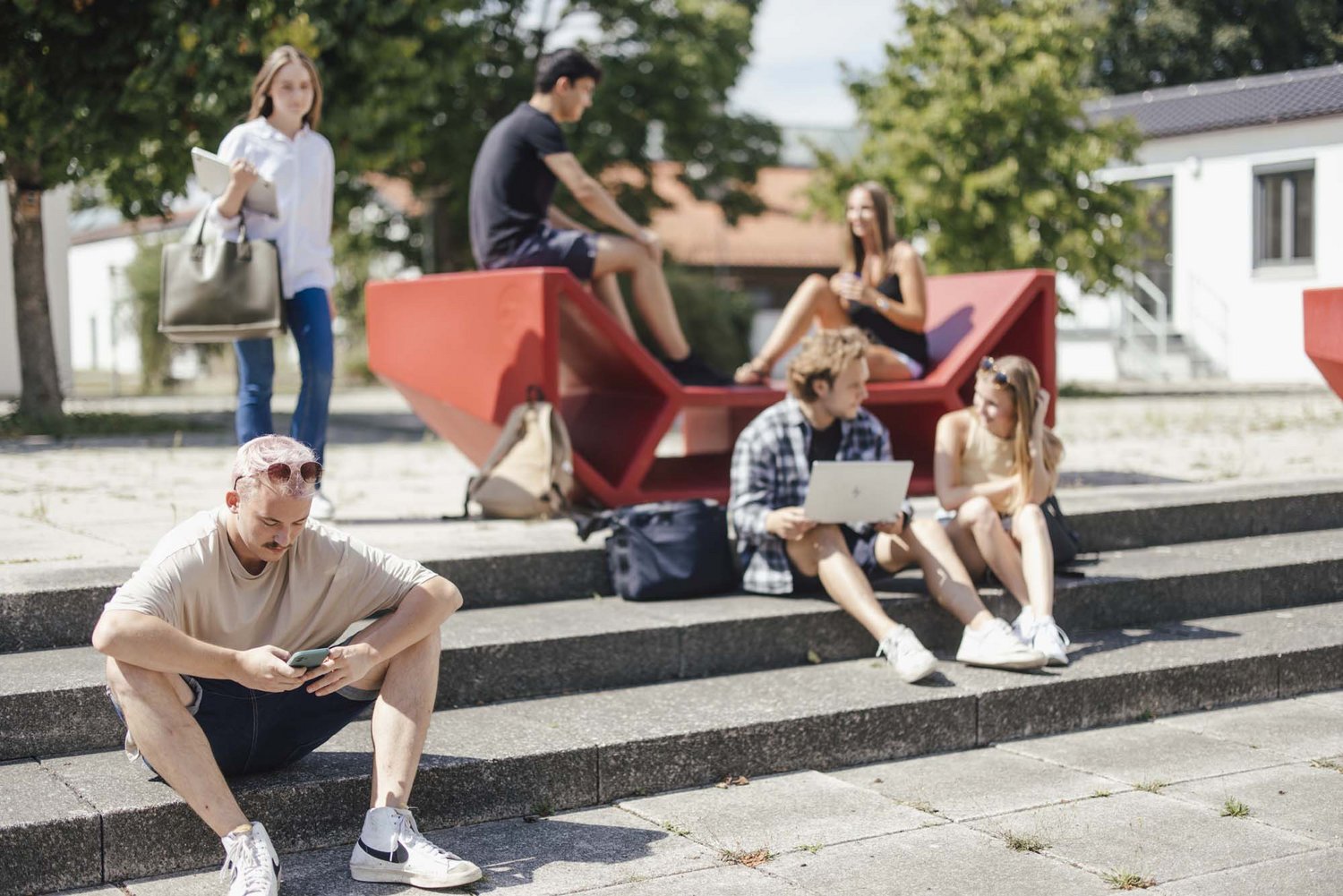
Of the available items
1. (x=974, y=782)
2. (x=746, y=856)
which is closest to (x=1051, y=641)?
(x=974, y=782)

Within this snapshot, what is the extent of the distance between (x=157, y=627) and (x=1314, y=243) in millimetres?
25815

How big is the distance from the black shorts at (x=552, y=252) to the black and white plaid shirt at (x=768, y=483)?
1751 millimetres

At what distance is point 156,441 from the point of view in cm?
1221

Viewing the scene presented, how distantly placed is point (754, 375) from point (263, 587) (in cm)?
405

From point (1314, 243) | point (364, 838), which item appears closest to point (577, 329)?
point (364, 838)

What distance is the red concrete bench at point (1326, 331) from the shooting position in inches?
314

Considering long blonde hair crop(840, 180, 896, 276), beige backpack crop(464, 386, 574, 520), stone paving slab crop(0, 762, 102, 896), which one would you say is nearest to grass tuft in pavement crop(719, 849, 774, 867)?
stone paving slab crop(0, 762, 102, 896)

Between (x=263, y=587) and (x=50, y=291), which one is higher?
(x=50, y=291)

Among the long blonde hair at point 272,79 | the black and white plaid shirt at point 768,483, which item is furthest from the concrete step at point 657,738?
the long blonde hair at point 272,79

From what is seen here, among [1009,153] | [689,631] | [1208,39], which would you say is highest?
[1208,39]

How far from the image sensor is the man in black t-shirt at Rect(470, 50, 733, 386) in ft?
23.5

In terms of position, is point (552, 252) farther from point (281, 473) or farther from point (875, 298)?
point (281, 473)

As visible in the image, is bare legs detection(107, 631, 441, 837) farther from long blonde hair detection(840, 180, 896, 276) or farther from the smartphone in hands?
long blonde hair detection(840, 180, 896, 276)

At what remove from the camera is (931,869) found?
400cm
